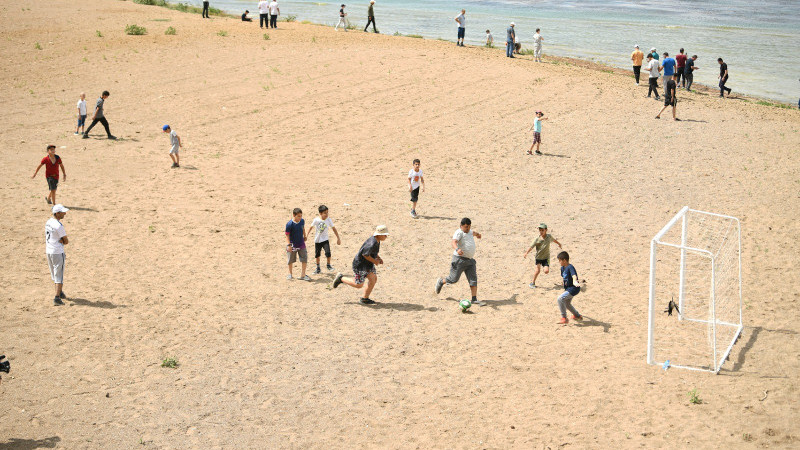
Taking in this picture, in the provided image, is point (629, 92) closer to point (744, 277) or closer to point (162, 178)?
point (744, 277)

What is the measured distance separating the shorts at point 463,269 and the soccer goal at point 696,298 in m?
3.15

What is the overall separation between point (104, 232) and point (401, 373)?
28.1 feet

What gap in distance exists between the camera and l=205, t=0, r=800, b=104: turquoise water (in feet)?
133

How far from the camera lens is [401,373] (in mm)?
11094

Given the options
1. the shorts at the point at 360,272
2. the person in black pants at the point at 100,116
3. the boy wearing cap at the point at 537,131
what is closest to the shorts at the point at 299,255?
the shorts at the point at 360,272

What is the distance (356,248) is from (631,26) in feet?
160

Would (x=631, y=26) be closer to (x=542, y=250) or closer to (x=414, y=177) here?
(x=414, y=177)

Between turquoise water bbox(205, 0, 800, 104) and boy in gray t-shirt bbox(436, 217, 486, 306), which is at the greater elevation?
turquoise water bbox(205, 0, 800, 104)

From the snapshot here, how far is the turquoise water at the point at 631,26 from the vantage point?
40.4 meters

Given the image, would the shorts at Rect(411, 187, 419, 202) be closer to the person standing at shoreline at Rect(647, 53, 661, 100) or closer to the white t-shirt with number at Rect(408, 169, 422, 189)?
the white t-shirt with number at Rect(408, 169, 422, 189)

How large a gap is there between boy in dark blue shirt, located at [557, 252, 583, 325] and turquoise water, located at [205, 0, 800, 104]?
24.4 metres

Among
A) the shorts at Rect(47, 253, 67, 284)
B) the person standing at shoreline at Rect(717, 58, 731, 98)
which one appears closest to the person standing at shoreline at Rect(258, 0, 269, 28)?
the person standing at shoreline at Rect(717, 58, 731, 98)

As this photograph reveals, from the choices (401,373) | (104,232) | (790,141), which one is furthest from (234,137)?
(790,141)

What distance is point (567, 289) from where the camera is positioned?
12523 mm
